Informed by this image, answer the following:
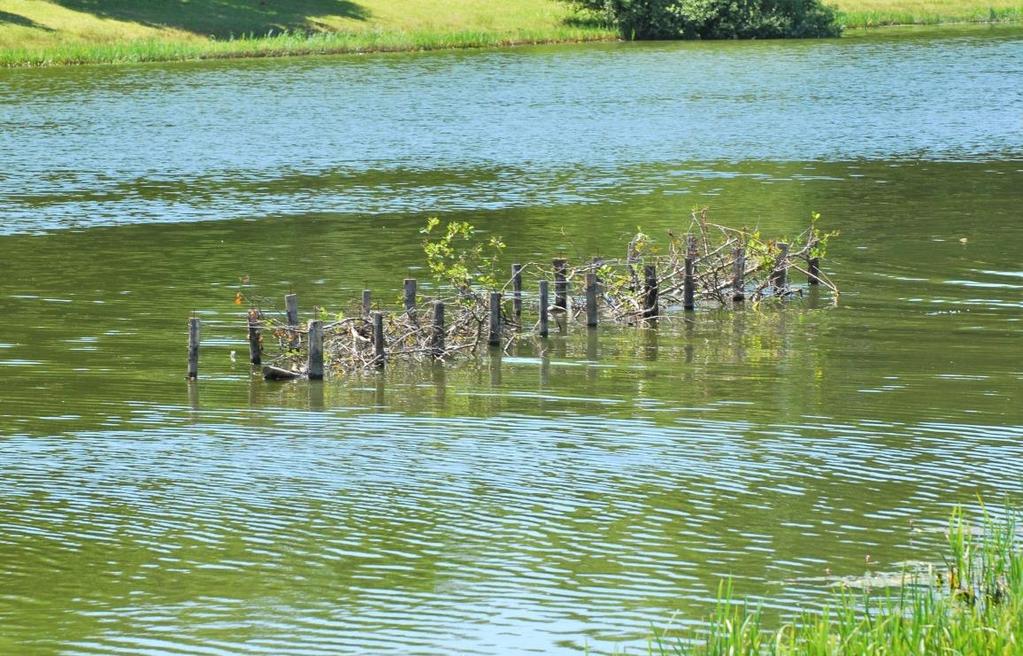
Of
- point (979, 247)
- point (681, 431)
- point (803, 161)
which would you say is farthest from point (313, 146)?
point (681, 431)

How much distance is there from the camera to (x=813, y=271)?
29641 mm

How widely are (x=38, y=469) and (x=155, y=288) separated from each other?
12126 millimetres

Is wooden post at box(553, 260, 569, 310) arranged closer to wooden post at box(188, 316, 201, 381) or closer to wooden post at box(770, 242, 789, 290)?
wooden post at box(770, 242, 789, 290)

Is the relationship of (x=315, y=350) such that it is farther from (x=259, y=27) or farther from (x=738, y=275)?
(x=259, y=27)

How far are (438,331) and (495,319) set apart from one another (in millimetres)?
1107

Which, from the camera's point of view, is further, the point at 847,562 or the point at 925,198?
the point at 925,198

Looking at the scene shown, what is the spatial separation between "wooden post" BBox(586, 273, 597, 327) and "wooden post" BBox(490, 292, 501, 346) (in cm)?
160

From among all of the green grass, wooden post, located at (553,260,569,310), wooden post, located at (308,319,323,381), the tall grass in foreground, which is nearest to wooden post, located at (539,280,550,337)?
wooden post, located at (553,260,569,310)

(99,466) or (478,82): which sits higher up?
(478,82)

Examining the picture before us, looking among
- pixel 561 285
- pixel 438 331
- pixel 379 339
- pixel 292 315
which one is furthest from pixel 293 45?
pixel 379 339

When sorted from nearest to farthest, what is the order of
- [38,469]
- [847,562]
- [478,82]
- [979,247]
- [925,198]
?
[847,562] < [38,469] < [979,247] < [925,198] < [478,82]

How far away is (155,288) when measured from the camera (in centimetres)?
3034

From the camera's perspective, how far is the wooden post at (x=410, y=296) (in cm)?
2369

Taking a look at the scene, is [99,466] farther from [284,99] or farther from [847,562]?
[284,99]
